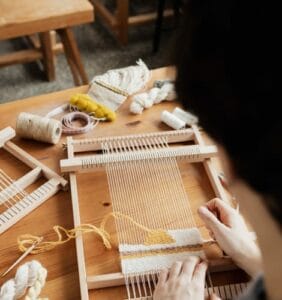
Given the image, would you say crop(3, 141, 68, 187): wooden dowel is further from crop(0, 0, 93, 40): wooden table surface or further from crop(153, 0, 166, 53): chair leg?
crop(153, 0, 166, 53): chair leg

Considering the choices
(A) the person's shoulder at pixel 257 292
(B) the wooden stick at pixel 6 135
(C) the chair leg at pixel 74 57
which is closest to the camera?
(A) the person's shoulder at pixel 257 292

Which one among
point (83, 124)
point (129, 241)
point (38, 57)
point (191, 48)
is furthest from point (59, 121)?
point (38, 57)

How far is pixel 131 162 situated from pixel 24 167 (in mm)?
281

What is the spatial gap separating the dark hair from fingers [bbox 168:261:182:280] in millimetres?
499

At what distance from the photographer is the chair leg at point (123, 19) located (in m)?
2.91

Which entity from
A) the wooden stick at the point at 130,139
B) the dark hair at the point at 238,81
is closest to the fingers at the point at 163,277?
the wooden stick at the point at 130,139

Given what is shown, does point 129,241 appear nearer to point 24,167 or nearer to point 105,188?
point 105,188

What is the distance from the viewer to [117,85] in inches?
58.8

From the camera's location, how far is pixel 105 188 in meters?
1.22

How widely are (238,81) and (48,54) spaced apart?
2.28m

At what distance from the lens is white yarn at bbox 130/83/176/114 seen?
1416 millimetres

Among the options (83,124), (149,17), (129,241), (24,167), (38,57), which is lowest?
(129,241)

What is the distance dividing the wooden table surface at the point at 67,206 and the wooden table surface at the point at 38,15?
62 cm

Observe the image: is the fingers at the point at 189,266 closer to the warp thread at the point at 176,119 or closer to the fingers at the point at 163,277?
the fingers at the point at 163,277
